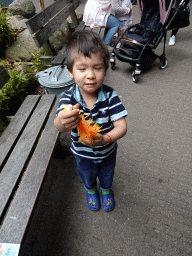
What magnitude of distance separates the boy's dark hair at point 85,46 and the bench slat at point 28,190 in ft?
2.98

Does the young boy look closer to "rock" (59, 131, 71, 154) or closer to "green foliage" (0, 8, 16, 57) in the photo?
"rock" (59, 131, 71, 154)

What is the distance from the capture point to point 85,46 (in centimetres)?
102

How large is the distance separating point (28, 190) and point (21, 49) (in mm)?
4640

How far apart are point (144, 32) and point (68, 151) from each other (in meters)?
3.10

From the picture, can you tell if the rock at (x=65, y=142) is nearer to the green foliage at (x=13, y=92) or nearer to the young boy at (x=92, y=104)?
the young boy at (x=92, y=104)

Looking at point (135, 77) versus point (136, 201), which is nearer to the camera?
point (136, 201)

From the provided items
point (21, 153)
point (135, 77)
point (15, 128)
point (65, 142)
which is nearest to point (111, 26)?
point (135, 77)

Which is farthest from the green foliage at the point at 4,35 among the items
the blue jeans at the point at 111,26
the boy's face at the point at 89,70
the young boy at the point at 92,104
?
the boy's face at the point at 89,70

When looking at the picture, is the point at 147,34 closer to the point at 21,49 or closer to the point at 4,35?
the point at 21,49

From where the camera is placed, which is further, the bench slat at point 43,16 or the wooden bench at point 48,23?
the wooden bench at point 48,23

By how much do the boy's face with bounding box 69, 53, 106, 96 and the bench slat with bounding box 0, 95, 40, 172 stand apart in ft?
3.68

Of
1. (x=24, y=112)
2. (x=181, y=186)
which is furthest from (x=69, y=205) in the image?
(x=181, y=186)

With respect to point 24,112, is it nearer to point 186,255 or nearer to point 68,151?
point 68,151

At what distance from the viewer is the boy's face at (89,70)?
40.1 inches
